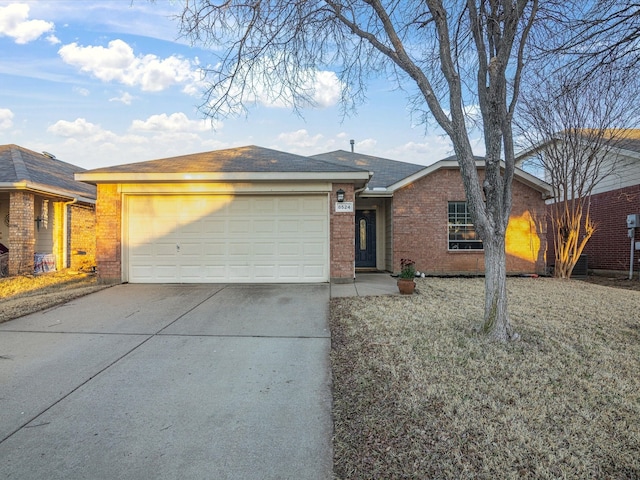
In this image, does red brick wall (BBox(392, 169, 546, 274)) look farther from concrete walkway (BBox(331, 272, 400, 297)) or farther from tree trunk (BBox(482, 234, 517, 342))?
tree trunk (BBox(482, 234, 517, 342))

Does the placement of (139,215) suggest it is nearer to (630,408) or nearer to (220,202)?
(220,202)

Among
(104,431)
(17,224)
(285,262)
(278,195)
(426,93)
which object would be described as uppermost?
(426,93)

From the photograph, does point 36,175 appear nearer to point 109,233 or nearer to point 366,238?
point 109,233

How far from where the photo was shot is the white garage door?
9.25 meters

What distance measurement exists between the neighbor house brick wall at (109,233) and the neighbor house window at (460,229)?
9594 mm

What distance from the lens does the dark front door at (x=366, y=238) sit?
1323 centimetres

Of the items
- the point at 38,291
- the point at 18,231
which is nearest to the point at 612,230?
the point at 38,291

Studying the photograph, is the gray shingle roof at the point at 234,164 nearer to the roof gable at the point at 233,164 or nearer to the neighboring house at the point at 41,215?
the roof gable at the point at 233,164

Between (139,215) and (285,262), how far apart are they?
3872mm

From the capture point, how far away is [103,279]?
9.20 m

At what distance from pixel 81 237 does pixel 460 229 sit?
13.9 m

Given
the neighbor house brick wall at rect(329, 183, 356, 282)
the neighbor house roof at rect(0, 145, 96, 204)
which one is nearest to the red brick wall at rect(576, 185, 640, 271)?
the neighbor house brick wall at rect(329, 183, 356, 282)

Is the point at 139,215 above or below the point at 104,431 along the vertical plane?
above

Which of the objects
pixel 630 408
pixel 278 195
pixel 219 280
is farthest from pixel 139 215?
pixel 630 408
